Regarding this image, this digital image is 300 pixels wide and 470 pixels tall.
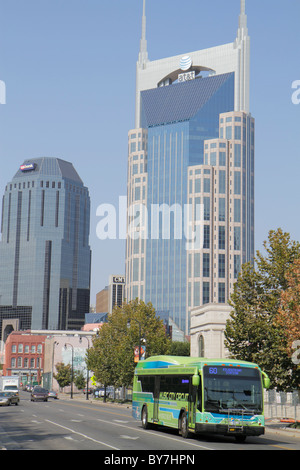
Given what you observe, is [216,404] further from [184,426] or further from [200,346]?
[200,346]

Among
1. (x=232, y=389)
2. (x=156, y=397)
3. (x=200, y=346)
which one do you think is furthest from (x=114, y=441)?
(x=200, y=346)

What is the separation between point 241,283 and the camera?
47.0 m

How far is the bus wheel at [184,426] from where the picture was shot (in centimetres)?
2948

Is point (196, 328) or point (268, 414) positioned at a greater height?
point (196, 328)

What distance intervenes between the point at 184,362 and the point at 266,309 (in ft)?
45.3

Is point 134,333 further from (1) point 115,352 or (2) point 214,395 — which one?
(2) point 214,395

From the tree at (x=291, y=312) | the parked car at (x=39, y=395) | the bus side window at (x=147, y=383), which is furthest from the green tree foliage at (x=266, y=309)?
the parked car at (x=39, y=395)

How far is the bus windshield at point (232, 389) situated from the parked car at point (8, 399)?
4407cm

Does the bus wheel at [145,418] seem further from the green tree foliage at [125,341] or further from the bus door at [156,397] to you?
the green tree foliage at [125,341]

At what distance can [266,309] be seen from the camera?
4422cm
